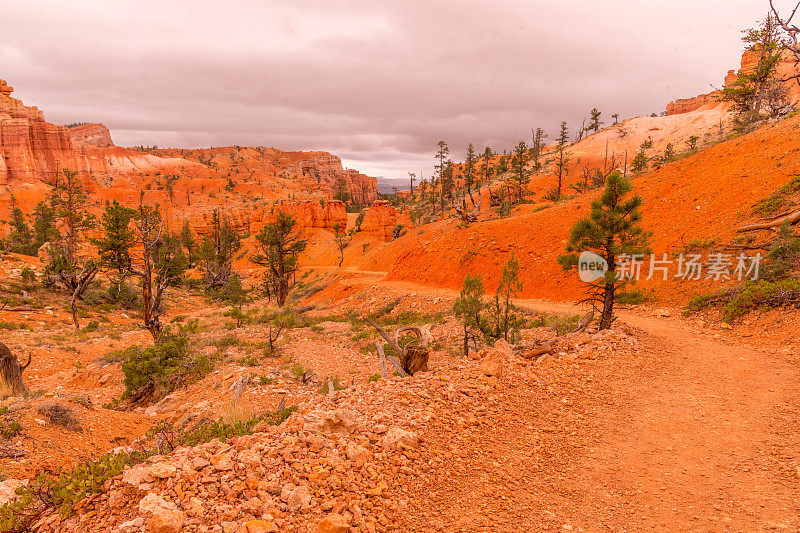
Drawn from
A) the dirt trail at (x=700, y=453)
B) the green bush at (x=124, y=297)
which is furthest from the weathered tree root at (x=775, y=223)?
the green bush at (x=124, y=297)

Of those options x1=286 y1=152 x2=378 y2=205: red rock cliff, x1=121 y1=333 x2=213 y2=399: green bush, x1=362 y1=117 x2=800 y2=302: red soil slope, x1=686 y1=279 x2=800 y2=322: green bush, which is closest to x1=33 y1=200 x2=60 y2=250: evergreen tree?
x1=362 y1=117 x2=800 y2=302: red soil slope

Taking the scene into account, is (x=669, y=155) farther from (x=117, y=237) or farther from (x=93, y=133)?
(x=93, y=133)

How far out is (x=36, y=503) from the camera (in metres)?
3.97

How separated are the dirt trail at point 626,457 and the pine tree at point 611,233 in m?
2.88

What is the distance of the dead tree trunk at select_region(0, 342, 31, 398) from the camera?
8242mm

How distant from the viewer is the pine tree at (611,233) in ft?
31.0

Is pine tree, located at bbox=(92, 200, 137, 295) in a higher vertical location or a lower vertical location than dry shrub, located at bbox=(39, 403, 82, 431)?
higher

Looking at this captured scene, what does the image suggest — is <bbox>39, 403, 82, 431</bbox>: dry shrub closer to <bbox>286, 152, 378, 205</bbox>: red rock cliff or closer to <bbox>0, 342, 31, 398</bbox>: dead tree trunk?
<bbox>0, 342, 31, 398</bbox>: dead tree trunk

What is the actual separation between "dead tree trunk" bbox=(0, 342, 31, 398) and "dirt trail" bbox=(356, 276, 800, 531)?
1026 cm

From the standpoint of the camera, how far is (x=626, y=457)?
4754 millimetres

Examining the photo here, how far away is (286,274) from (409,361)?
21.1 meters

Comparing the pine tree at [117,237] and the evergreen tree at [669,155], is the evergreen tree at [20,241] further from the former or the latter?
the evergreen tree at [669,155]

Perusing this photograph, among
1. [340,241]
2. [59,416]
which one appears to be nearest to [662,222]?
[59,416]

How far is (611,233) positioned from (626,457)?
6624 mm
